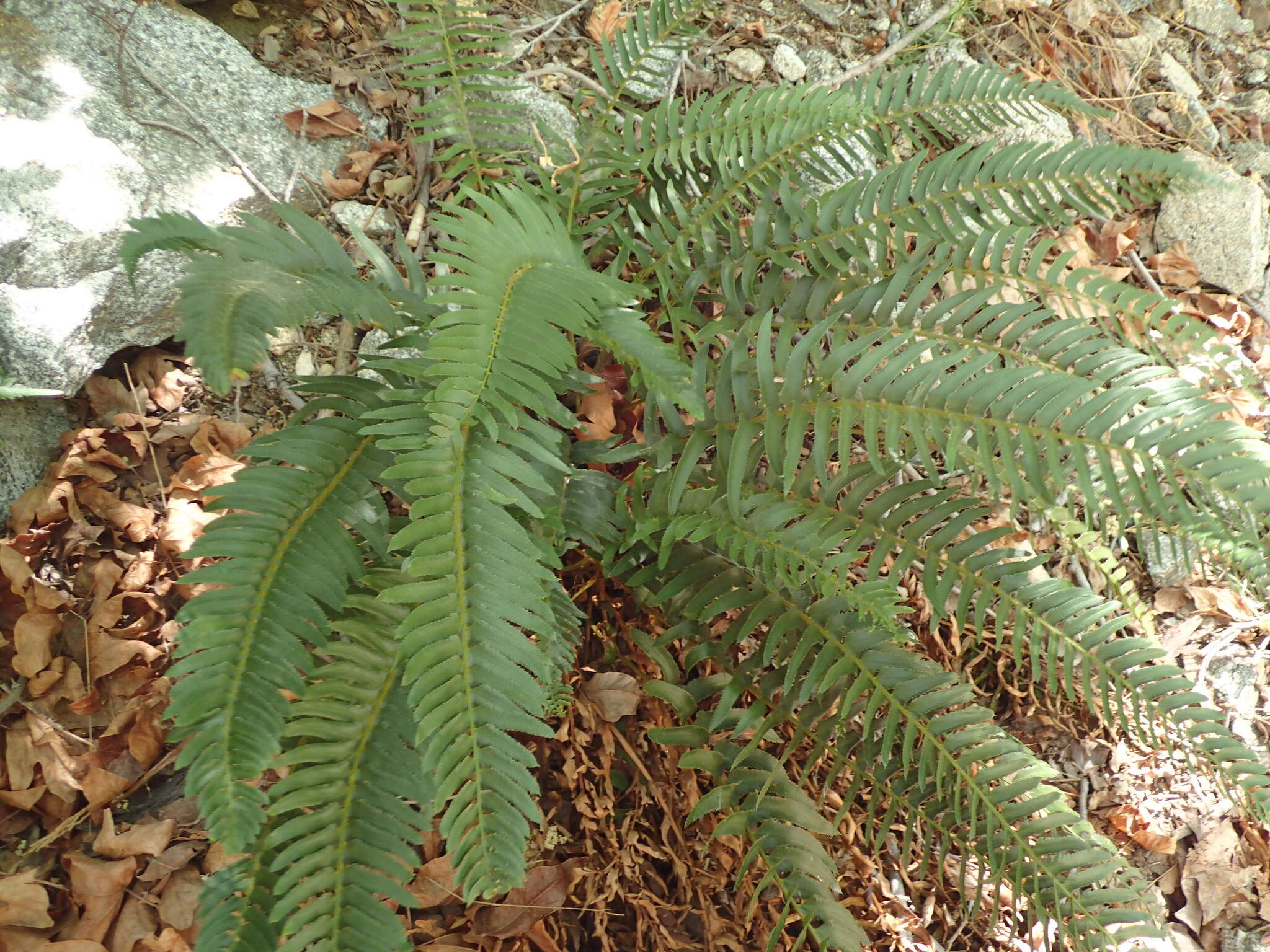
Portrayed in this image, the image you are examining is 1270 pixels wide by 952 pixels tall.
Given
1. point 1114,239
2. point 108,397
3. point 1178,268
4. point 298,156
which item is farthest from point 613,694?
point 1178,268

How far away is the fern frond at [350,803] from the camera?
3.91 ft

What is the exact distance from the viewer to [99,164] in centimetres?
194

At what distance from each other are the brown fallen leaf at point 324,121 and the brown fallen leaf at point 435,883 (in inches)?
71.6

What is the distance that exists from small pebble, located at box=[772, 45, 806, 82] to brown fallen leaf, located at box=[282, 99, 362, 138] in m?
1.36

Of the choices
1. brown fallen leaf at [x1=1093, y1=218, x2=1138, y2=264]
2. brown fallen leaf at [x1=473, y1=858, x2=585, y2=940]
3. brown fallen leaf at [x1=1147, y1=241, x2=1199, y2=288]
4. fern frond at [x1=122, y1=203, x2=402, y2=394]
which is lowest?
brown fallen leaf at [x1=473, y1=858, x2=585, y2=940]

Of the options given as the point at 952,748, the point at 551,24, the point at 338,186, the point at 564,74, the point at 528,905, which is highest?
the point at 551,24

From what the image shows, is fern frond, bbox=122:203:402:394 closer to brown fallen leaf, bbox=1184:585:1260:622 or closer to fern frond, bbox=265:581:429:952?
fern frond, bbox=265:581:429:952

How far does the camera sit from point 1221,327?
277cm

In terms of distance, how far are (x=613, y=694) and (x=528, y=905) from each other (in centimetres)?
44

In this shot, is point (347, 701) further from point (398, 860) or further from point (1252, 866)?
point (1252, 866)

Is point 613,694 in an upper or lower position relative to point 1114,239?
lower

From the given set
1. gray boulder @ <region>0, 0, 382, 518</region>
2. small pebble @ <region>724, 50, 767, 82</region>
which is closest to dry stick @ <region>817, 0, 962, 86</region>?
small pebble @ <region>724, 50, 767, 82</region>

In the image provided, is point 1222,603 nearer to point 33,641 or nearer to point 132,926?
point 132,926

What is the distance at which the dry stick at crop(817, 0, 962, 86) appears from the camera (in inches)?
106
